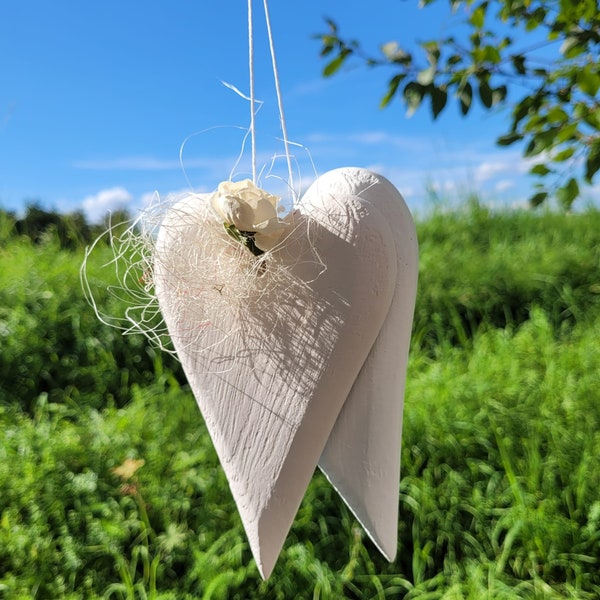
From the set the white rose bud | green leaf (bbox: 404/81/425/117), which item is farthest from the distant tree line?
the white rose bud

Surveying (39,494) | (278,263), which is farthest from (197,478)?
(278,263)

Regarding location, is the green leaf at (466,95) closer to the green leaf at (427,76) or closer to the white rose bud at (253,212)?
the green leaf at (427,76)

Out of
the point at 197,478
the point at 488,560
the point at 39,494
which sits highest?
the point at 39,494

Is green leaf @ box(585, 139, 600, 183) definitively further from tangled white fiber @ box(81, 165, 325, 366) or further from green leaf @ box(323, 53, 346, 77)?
tangled white fiber @ box(81, 165, 325, 366)

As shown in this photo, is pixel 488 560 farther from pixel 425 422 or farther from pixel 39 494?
pixel 39 494

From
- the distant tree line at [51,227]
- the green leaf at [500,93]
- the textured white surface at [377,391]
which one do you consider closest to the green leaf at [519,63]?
the green leaf at [500,93]
